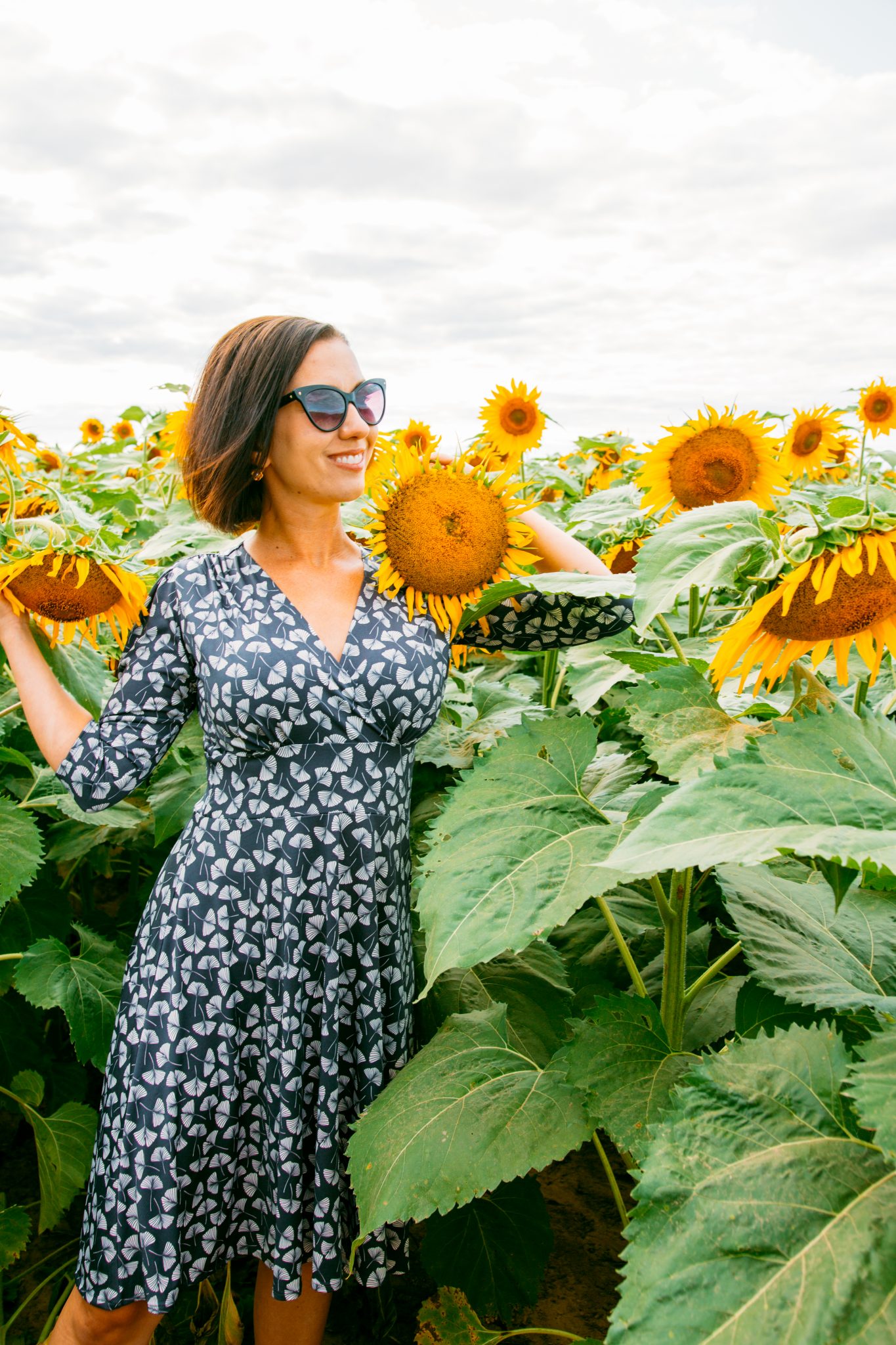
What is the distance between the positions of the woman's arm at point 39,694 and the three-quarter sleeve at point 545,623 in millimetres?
760

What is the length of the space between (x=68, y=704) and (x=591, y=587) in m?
1.02

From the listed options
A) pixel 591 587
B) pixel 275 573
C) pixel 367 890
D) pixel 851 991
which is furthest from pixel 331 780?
pixel 851 991

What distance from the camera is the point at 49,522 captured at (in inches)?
65.6

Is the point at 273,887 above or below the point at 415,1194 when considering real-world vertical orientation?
above

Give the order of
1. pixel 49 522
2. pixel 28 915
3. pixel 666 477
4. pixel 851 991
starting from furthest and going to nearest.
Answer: pixel 28 915, pixel 666 477, pixel 49 522, pixel 851 991

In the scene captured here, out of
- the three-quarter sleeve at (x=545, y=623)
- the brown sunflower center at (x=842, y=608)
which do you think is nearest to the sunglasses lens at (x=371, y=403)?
the three-quarter sleeve at (x=545, y=623)

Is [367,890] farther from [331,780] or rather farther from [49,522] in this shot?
[49,522]

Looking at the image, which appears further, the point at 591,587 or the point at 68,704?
the point at 68,704

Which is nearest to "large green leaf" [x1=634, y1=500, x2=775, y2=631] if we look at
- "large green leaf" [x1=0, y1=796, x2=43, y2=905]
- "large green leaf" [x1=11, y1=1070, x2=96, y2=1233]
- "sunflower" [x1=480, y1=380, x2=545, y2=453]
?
"large green leaf" [x1=0, y1=796, x2=43, y2=905]

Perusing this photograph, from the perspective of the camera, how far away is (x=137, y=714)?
1936mm

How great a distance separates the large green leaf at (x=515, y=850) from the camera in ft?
4.07

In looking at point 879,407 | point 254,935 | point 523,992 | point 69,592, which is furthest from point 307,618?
point 879,407

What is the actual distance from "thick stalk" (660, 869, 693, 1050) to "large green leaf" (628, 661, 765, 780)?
36cm

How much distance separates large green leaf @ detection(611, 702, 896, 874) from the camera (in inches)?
37.5
